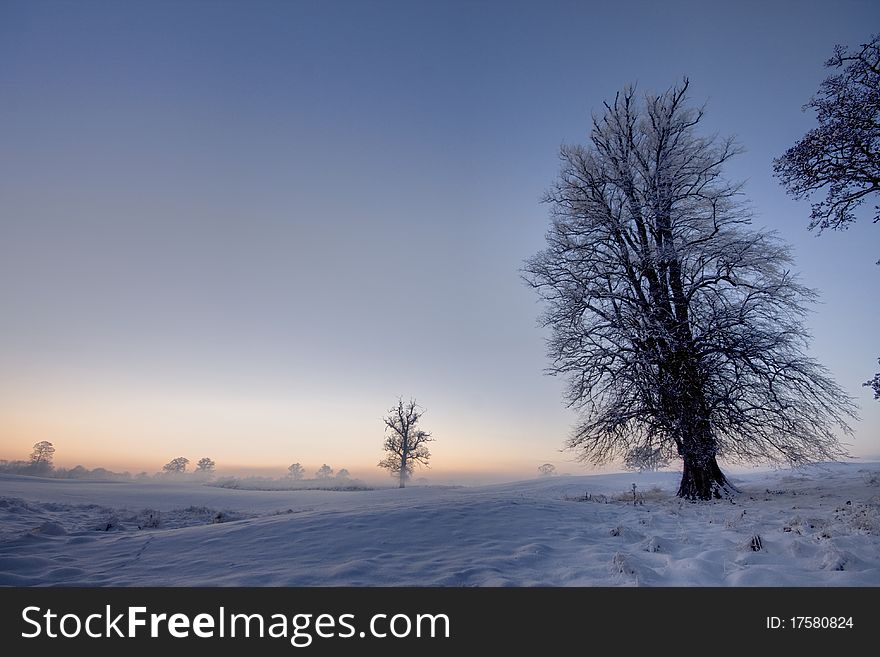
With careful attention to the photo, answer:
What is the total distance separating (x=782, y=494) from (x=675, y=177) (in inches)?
377

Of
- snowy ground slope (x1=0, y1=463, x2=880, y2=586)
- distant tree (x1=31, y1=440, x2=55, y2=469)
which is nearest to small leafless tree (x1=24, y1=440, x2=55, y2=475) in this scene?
distant tree (x1=31, y1=440, x2=55, y2=469)

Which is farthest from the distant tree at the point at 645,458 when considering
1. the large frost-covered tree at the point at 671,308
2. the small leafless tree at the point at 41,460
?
the small leafless tree at the point at 41,460

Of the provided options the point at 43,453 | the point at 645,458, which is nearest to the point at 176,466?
the point at 43,453

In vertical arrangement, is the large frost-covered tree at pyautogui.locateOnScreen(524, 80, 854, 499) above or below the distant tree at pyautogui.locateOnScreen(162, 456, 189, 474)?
above

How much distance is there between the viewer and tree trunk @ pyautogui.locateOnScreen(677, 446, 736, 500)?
11.3m

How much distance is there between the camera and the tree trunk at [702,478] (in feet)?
37.0

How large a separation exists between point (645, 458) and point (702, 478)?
146 cm

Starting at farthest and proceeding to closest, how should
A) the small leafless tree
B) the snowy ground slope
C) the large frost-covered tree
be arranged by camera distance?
the small leafless tree, the large frost-covered tree, the snowy ground slope

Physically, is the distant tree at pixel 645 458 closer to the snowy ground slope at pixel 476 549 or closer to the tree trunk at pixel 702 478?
the tree trunk at pixel 702 478

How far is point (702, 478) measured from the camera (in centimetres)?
1158

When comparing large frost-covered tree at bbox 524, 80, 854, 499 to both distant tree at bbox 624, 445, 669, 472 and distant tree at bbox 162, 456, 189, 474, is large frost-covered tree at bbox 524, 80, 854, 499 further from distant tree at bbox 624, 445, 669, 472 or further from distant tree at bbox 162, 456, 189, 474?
distant tree at bbox 162, 456, 189, 474

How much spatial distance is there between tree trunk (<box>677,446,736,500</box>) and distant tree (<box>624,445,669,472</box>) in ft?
1.81
